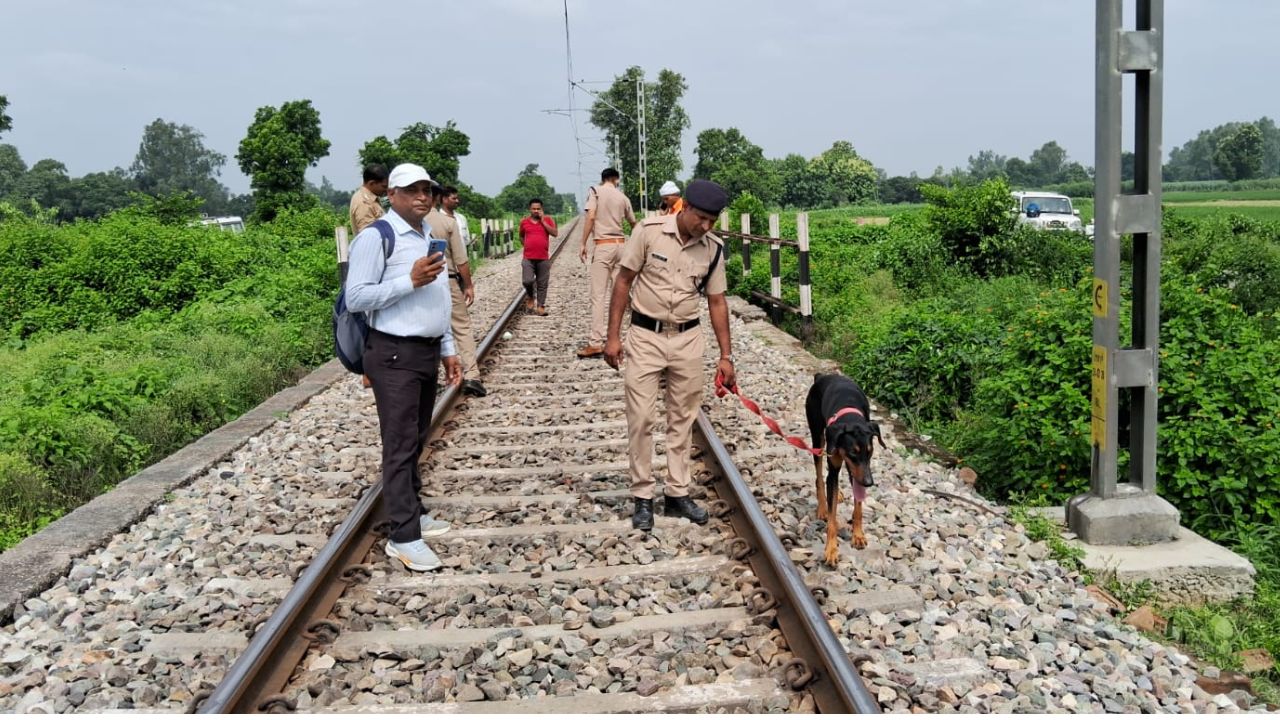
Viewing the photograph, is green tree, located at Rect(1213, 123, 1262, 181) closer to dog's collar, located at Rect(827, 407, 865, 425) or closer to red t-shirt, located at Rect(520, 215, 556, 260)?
red t-shirt, located at Rect(520, 215, 556, 260)

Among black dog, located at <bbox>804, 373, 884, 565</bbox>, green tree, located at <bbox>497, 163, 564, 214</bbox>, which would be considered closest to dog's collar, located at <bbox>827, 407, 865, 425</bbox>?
black dog, located at <bbox>804, 373, 884, 565</bbox>

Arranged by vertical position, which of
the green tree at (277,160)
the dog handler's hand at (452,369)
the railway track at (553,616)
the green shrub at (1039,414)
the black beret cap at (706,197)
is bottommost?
the railway track at (553,616)

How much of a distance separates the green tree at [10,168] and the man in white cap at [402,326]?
351 feet

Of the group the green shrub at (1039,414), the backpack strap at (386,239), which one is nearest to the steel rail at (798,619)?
the green shrub at (1039,414)

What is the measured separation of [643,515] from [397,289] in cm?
171

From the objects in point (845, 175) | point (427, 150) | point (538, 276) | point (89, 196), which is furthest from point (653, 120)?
point (538, 276)

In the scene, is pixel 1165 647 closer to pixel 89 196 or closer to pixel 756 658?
pixel 756 658

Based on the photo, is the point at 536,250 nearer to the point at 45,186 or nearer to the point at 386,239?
the point at 386,239

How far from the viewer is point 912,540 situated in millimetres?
4910

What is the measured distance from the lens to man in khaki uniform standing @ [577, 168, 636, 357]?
10422 millimetres

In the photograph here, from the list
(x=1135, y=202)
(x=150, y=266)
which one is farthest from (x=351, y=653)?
(x=150, y=266)

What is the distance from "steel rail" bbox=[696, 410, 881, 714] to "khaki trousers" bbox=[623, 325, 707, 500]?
0.38 meters

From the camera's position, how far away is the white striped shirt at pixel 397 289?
4.61m

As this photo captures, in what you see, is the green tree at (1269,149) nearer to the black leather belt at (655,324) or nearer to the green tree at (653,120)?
the green tree at (653,120)
